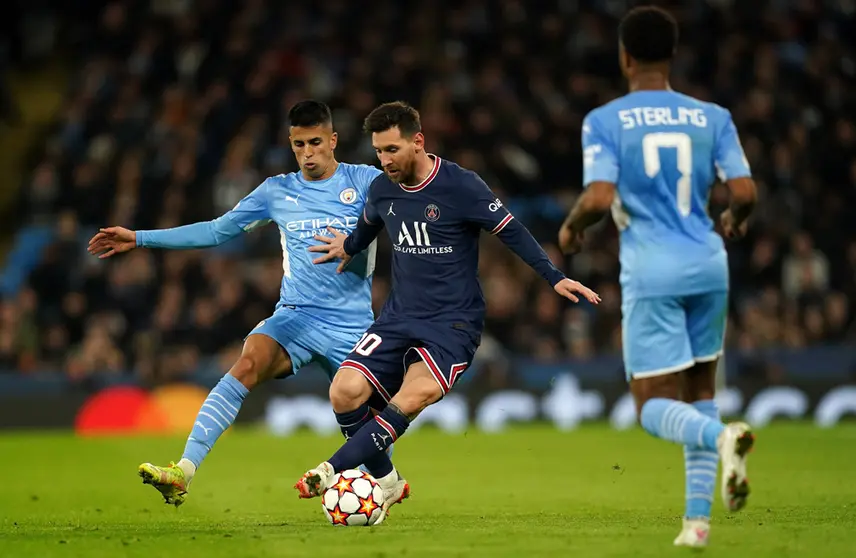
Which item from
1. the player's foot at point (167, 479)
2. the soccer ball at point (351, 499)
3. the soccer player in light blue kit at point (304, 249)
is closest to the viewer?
the player's foot at point (167, 479)

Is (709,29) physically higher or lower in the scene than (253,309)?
higher

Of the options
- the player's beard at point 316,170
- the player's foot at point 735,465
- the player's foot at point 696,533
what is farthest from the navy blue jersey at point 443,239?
the player's foot at point 735,465

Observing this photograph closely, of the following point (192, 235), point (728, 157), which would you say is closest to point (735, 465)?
point (728, 157)

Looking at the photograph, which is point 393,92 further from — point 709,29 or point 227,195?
point 709,29

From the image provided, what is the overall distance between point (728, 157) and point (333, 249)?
9.66 feet

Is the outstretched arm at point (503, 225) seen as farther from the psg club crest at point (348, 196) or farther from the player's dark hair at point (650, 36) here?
the player's dark hair at point (650, 36)

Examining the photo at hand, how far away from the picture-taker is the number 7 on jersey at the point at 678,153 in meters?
6.39

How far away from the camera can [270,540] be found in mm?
7102

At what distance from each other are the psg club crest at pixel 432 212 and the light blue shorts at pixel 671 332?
5.65 feet

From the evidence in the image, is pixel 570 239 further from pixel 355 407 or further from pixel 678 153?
pixel 355 407

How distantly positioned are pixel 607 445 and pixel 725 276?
847 cm

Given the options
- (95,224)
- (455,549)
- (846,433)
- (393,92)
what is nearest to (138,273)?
(95,224)

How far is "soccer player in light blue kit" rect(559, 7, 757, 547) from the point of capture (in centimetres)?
635

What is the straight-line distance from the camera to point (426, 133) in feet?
63.0
